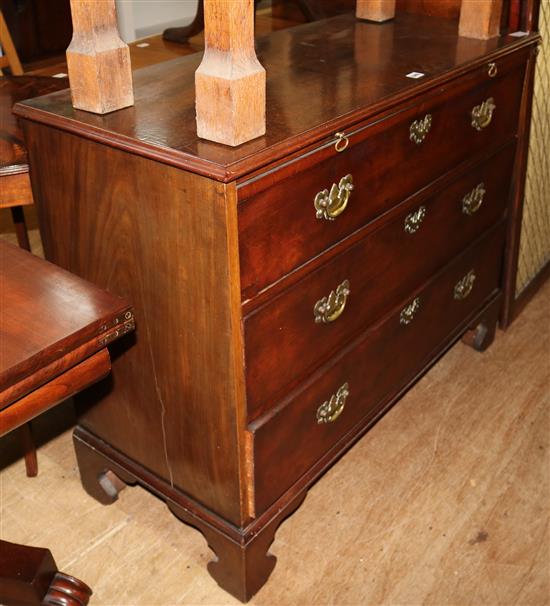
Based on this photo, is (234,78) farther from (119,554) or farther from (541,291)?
(541,291)

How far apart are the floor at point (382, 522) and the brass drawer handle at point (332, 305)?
65 centimetres

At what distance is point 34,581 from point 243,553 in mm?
463

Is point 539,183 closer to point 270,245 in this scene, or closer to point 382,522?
point 382,522

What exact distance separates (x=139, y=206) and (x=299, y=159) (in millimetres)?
322

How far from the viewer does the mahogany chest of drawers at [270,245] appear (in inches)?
59.4

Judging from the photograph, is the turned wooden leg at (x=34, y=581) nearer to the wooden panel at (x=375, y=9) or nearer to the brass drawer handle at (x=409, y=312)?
the brass drawer handle at (x=409, y=312)

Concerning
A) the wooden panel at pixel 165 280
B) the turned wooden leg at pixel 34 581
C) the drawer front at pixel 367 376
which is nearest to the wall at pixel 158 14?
the drawer front at pixel 367 376

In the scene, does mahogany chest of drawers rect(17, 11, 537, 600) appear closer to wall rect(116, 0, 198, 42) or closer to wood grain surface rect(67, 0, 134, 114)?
wood grain surface rect(67, 0, 134, 114)

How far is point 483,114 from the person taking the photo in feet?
7.03

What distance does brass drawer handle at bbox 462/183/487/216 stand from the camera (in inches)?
89.1

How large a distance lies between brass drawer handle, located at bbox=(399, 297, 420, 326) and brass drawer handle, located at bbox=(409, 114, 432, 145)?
0.47 meters

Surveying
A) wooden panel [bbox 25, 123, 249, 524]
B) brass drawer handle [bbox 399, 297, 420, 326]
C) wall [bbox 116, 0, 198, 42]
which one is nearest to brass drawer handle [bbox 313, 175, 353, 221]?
wooden panel [bbox 25, 123, 249, 524]

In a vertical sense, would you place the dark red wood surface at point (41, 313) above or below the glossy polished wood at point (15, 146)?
below

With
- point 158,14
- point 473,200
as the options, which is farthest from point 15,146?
point 158,14
